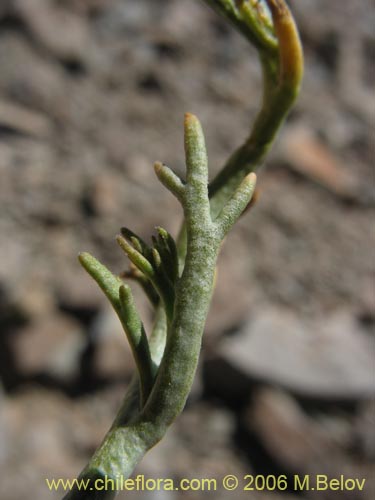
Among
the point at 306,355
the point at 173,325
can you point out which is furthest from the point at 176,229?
the point at 173,325

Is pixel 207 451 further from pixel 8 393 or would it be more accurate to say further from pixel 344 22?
pixel 344 22

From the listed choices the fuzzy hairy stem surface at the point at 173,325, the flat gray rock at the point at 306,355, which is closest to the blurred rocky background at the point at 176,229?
the flat gray rock at the point at 306,355

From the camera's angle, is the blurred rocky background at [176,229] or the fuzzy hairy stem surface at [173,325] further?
the blurred rocky background at [176,229]

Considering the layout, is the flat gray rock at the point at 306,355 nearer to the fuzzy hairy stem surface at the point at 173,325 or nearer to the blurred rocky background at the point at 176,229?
the blurred rocky background at the point at 176,229

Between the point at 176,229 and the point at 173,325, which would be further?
the point at 176,229

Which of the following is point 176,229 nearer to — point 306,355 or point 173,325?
point 306,355

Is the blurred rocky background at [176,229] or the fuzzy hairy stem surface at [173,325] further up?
the fuzzy hairy stem surface at [173,325]

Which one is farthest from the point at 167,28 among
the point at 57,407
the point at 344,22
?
the point at 57,407

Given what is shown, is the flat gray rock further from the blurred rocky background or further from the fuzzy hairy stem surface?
the fuzzy hairy stem surface

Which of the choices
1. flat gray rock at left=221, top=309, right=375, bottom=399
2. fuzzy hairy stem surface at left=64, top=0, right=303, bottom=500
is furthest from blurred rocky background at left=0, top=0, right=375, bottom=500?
fuzzy hairy stem surface at left=64, top=0, right=303, bottom=500
